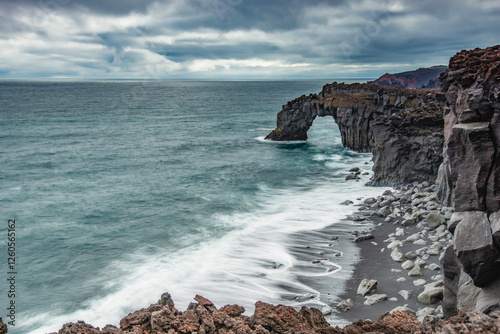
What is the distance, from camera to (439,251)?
23688 mm

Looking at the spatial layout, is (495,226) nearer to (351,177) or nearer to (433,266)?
(433,266)

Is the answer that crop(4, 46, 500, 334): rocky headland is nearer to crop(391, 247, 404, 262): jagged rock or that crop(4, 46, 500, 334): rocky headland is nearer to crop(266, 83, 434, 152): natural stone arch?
crop(391, 247, 404, 262): jagged rock

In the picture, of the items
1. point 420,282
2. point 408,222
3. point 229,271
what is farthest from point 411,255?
point 229,271

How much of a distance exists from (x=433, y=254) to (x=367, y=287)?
5.74 m

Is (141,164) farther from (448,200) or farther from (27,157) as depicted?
(448,200)

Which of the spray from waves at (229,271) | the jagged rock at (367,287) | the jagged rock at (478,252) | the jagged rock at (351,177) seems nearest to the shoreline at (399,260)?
the jagged rock at (367,287)

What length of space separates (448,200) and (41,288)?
2858 centimetres

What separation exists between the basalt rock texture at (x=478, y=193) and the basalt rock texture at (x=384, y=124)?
23.3m

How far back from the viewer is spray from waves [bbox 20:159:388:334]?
21.6 meters

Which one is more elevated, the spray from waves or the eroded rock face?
the eroded rock face

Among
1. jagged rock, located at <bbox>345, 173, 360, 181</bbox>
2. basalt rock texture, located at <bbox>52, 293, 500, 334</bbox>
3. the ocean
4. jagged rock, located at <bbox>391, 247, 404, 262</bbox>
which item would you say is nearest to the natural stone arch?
the ocean

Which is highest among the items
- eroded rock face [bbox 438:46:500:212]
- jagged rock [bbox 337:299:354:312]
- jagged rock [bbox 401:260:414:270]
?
eroded rock face [bbox 438:46:500:212]

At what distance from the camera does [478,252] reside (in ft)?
43.4

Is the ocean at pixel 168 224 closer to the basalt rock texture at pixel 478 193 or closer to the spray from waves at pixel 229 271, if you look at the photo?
the spray from waves at pixel 229 271
